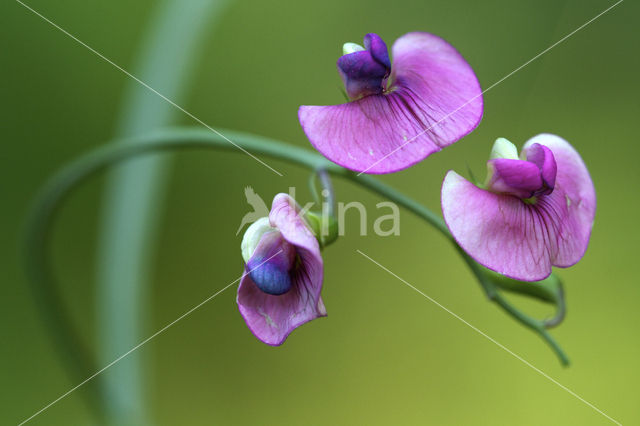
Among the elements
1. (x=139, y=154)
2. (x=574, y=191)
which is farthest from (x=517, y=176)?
(x=139, y=154)

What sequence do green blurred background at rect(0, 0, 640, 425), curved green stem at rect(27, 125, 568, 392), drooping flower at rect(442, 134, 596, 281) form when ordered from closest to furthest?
drooping flower at rect(442, 134, 596, 281), curved green stem at rect(27, 125, 568, 392), green blurred background at rect(0, 0, 640, 425)

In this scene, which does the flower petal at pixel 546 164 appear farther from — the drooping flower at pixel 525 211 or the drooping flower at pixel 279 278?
the drooping flower at pixel 279 278

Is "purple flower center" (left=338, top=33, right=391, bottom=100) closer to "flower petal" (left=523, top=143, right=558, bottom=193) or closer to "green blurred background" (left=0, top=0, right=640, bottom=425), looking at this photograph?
"flower petal" (left=523, top=143, right=558, bottom=193)

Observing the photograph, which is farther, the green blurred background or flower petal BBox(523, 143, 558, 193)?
the green blurred background

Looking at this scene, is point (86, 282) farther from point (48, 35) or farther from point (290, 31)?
point (290, 31)

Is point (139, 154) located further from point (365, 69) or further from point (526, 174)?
point (526, 174)

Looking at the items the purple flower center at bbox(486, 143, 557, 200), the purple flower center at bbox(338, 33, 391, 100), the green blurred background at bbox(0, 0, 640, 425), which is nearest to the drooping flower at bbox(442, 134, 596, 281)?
the purple flower center at bbox(486, 143, 557, 200)

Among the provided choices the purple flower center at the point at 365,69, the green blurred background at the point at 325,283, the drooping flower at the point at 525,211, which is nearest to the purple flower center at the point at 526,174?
the drooping flower at the point at 525,211
